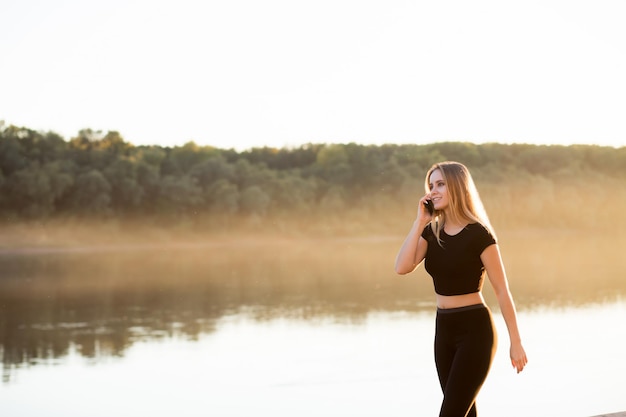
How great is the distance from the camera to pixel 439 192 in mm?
3492

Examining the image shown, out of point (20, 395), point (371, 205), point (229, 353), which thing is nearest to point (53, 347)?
point (229, 353)

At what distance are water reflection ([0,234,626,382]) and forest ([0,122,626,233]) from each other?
44.5 ft

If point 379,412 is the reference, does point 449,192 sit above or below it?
above

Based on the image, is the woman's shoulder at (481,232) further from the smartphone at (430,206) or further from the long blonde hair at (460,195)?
the smartphone at (430,206)

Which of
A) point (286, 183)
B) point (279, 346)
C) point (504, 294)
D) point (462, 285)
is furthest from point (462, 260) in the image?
point (286, 183)

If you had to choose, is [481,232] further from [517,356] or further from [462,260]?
[517,356]

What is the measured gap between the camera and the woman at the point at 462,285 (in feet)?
11.2

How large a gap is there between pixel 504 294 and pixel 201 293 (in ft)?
79.5

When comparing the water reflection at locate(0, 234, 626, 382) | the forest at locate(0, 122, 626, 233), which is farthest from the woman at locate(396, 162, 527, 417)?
the forest at locate(0, 122, 626, 233)

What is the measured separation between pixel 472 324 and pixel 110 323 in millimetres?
17493

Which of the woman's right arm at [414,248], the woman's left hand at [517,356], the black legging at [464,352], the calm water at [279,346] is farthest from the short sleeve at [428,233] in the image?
the calm water at [279,346]

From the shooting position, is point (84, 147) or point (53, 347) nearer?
point (53, 347)

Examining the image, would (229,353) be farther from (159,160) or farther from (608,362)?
(159,160)

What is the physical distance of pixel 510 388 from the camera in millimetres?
11648
